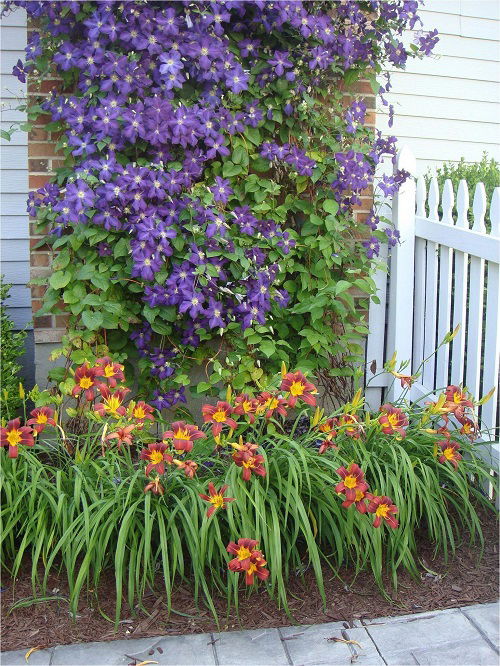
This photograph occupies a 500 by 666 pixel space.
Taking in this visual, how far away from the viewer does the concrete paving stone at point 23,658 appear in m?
2.05

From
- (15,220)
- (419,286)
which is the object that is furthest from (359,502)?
(15,220)

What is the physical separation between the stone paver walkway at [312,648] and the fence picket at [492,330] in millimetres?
875

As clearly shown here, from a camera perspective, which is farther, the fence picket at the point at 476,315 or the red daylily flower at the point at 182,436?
the fence picket at the point at 476,315

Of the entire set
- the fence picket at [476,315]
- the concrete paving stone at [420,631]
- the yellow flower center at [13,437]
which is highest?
the fence picket at [476,315]

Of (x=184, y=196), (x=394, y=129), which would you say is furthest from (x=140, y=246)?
(x=394, y=129)

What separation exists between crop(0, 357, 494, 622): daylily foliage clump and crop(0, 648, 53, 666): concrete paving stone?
0.15m

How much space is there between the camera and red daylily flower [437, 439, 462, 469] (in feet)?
8.14

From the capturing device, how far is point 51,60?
10.2 feet

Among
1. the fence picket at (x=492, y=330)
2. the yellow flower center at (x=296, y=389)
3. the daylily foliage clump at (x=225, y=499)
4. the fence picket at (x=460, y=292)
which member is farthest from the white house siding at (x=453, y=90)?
the yellow flower center at (x=296, y=389)

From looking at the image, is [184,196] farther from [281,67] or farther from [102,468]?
[102,468]

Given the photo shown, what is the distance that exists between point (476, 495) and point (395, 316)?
108cm

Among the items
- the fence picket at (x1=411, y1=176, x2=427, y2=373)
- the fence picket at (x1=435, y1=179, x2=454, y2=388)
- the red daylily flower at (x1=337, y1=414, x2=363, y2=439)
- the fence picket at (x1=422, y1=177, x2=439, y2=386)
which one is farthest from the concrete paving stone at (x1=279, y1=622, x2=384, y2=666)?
the fence picket at (x1=411, y1=176, x2=427, y2=373)

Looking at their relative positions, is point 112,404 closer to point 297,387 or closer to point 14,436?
point 14,436

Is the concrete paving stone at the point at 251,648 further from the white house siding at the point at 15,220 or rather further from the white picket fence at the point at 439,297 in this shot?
the white house siding at the point at 15,220
